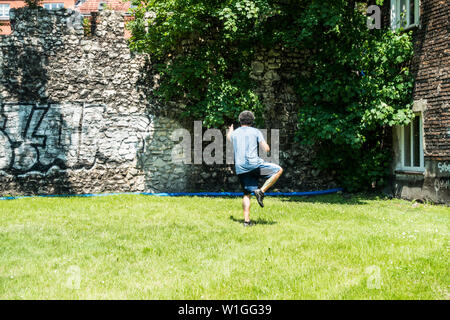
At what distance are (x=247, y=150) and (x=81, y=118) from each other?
19.5ft

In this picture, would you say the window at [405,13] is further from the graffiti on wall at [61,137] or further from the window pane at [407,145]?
the graffiti on wall at [61,137]

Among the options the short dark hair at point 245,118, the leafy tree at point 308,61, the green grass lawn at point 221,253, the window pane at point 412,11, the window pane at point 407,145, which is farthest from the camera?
the window pane at point 407,145

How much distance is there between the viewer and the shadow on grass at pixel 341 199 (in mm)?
10273

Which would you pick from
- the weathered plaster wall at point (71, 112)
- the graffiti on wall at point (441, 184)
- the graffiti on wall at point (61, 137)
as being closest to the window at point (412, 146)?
the graffiti on wall at point (441, 184)

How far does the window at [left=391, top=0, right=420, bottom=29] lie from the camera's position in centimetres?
1055

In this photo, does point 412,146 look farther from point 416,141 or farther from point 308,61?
point 308,61

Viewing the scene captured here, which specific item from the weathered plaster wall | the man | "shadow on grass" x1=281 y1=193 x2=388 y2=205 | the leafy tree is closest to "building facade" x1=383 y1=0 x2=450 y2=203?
the leafy tree

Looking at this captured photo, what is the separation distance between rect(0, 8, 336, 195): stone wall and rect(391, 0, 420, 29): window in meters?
5.84

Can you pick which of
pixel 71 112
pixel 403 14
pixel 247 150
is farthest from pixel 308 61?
pixel 71 112

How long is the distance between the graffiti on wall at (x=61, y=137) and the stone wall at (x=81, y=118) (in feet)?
0.08

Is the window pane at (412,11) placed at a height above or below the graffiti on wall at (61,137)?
above

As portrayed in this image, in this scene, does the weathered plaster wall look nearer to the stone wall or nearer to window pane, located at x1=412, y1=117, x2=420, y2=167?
the stone wall

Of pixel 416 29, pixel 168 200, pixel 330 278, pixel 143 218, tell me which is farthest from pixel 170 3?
pixel 330 278

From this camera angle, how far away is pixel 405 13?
36.1ft
